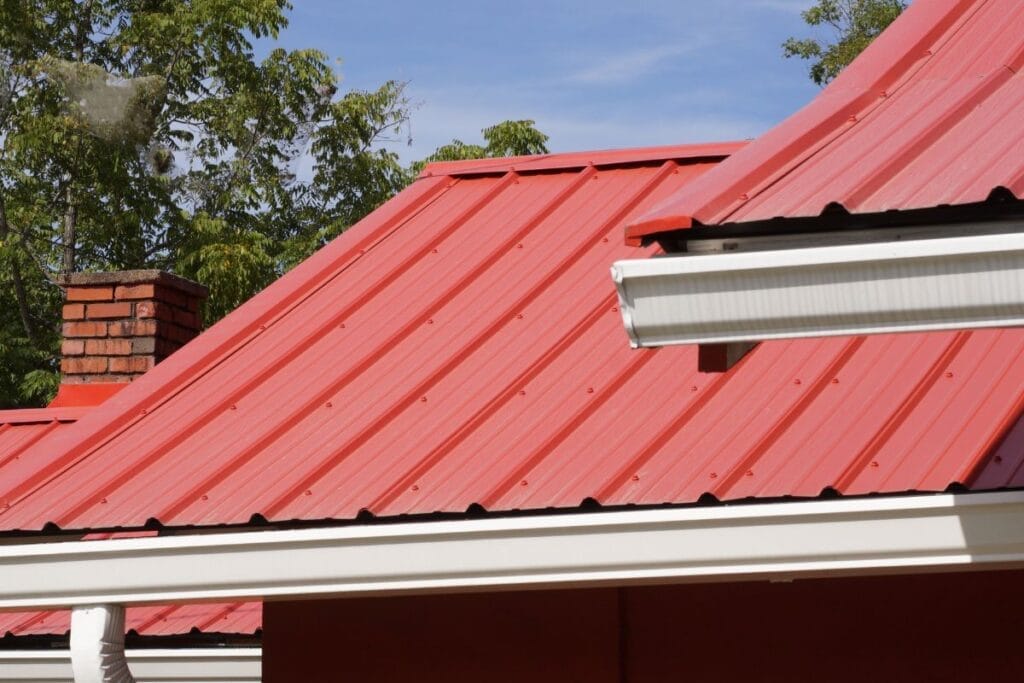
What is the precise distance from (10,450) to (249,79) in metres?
19.5

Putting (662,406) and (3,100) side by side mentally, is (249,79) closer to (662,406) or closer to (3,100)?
(3,100)

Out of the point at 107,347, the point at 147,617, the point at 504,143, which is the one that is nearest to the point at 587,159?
the point at 147,617

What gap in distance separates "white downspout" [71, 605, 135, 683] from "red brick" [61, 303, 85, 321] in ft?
16.3

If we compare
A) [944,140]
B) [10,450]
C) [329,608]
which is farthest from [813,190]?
[10,450]

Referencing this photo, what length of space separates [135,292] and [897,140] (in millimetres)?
6925

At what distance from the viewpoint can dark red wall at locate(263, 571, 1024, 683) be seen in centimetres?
466

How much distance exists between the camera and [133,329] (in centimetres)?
946

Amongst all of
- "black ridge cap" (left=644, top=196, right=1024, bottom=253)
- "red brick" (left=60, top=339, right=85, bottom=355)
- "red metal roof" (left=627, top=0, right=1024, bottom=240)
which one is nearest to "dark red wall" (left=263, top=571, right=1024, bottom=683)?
"red metal roof" (left=627, top=0, right=1024, bottom=240)

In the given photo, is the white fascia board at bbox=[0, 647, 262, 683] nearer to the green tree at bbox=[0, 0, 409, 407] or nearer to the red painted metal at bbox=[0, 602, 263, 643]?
the red painted metal at bbox=[0, 602, 263, 643]

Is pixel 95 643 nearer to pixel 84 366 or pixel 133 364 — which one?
pixel 133 364

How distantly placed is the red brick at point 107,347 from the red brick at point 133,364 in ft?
0.17

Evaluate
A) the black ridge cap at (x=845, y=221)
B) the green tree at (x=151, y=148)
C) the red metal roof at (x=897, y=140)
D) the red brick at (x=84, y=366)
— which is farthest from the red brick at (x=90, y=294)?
the green tree at (x=151, y=148)

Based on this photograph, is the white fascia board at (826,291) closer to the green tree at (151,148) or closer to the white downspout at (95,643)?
the white downspout at (95,643)

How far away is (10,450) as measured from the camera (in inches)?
A: 324
